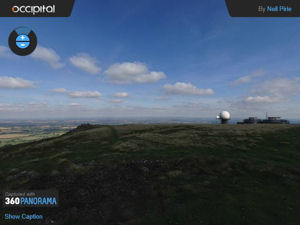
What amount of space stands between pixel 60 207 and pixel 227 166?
20079 millimetres

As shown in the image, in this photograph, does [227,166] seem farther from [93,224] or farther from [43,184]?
[43,184]

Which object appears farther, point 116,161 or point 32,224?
point 116,161

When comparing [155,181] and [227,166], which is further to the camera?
[227,166]

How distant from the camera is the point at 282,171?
1747 centimetres

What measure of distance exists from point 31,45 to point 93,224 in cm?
2065

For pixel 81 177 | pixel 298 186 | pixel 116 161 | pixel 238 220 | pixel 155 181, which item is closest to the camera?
pixel 238 220

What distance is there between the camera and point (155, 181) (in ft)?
A: 54.4

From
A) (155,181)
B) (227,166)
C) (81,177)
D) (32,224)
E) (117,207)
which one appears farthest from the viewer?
(227,166)

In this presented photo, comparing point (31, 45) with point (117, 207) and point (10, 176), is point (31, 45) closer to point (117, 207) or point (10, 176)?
point (10, 176)

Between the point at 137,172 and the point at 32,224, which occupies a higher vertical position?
the point at 137,172

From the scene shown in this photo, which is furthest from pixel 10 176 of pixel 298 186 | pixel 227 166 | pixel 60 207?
pixel 298 186

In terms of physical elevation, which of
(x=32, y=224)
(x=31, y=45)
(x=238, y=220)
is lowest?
(x=32, y=224)

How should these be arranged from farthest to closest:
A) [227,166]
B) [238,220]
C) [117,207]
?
[227,166], [117,207], [238,220]

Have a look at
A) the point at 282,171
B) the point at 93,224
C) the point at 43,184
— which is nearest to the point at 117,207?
the point at 93,224
